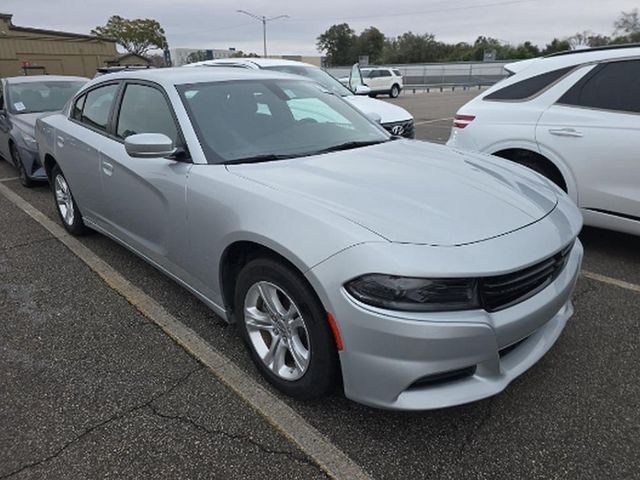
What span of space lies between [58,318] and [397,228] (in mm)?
2487

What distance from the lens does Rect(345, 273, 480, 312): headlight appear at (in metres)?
1.78

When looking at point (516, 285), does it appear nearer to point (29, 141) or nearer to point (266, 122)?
point (266, 122)

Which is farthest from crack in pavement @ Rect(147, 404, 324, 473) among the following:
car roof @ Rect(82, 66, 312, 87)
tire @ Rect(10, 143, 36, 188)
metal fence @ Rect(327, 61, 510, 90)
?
metal fence @ Rect(327, 61, 510, 90)

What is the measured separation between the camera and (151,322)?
3.06m

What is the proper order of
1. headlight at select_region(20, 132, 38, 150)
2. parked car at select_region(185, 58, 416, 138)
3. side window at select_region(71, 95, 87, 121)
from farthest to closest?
parked car at select_region(185, 58, 416, 138) < headlight at select_region(20, 132, 38, 150) < side window at select_region(71, 95, 87, 121)

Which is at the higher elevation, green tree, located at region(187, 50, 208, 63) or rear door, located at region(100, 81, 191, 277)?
green tree, located at region(187, 50, 208, 63)

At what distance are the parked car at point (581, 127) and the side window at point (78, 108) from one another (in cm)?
372

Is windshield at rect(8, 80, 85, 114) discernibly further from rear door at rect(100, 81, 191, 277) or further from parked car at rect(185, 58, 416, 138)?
rear door at rect(100, 81, 191, 277)

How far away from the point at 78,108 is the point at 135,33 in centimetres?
7335

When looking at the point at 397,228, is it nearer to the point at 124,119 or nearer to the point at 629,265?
the point at 124,119

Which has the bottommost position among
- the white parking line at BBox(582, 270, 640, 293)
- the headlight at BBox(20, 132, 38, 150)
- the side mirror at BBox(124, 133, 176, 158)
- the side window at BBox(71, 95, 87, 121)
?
the white parking line at BBox(582, 270, 640, 293)

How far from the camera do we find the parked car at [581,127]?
11.9 ft

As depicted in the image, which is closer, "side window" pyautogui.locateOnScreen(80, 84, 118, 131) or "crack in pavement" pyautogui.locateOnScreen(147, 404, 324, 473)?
"crack in pavement" pyautogui.locateOnScreen(147, 404, 324, 473)

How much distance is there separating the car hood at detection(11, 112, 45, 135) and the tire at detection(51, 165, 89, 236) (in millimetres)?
1816
